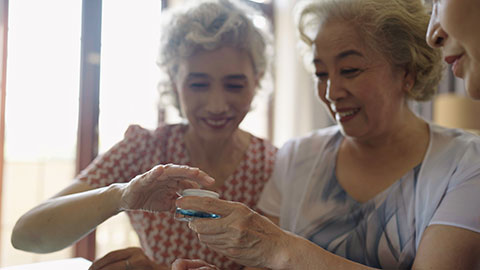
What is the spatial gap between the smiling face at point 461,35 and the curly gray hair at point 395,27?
13.9 inches

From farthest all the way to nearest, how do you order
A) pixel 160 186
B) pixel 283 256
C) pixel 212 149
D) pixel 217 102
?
pixel 212 149, pixel 217 102, pixel 160 186, pixel 283 256

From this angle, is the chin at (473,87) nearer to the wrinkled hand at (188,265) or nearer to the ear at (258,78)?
the wrinkled hand at (188,265)

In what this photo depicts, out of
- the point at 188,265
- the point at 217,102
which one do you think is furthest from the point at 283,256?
the point at 217,102

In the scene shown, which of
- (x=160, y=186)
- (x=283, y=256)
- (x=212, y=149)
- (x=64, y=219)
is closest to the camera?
(x=283, y=256)

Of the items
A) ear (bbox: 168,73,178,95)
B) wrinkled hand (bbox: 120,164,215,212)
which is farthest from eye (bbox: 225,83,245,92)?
wrinkled hand (bbox: 120,164,215,212)

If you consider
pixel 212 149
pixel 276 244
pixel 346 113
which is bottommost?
pixel 276 244

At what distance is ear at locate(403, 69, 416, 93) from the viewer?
1.29m

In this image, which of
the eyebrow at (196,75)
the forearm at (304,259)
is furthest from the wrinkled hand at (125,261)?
the eyebrow at (196,75)

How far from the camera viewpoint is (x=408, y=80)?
1305mm

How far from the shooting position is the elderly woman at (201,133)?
1421 millimetres

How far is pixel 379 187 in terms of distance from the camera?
1.27m

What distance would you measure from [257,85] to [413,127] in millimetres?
572

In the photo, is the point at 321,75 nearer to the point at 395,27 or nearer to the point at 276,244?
the point at 395,27

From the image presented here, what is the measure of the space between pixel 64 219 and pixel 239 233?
1.75ft
